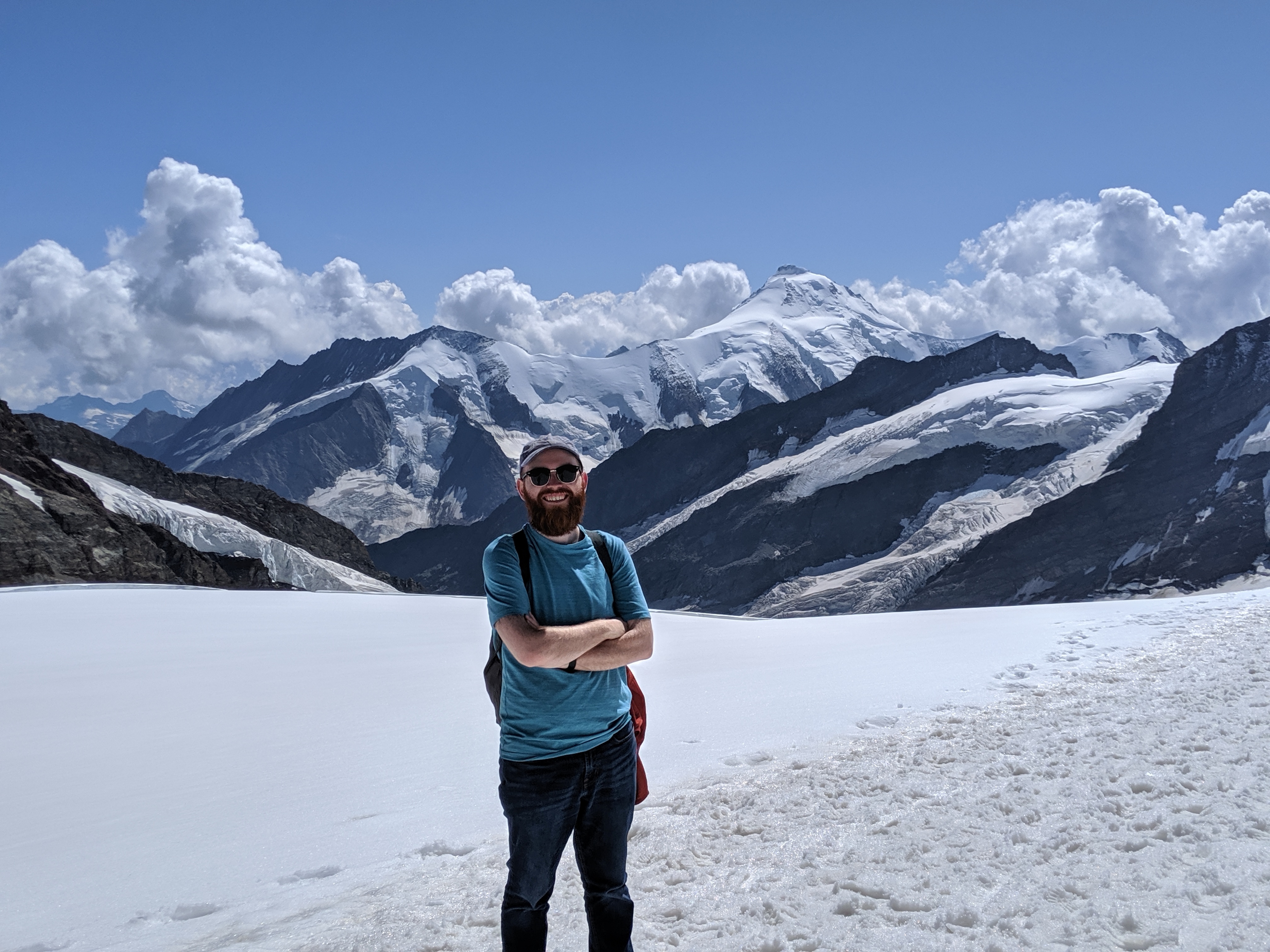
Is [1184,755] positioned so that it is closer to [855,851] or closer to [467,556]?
[855,851]

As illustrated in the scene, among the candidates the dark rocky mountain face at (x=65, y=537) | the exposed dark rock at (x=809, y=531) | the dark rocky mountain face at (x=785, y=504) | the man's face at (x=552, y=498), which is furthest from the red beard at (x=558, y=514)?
the exposed dark rock at (x=809, y=531)

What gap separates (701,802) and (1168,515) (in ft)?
374

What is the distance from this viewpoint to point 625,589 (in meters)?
3.02

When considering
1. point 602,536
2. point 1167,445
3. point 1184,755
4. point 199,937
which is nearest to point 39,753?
point 199,937

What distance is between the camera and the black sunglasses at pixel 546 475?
114 inches

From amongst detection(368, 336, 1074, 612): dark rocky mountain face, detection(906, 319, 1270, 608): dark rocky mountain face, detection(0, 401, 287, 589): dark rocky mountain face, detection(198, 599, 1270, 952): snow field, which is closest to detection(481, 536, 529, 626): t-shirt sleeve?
detection(198, 599, 1270, 952): snow field

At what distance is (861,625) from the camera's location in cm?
1451

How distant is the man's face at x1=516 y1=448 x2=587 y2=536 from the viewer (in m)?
2.87

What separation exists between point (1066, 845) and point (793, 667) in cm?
581

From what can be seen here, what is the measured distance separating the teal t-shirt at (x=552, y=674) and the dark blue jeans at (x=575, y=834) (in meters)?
0.06

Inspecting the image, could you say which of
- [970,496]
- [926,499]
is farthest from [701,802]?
[926,499]

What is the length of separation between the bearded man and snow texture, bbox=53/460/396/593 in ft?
202

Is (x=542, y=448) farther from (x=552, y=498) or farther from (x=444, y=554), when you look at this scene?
(x=444, y=554)

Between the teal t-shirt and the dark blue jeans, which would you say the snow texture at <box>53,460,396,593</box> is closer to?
the dark blue jeans
